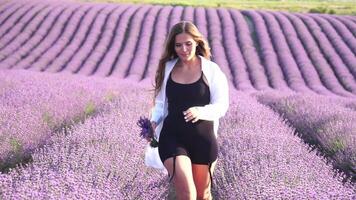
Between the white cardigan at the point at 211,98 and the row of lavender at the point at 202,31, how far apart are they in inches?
353

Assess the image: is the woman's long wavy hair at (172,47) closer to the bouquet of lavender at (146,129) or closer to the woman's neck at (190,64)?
the woman's neck at (190,64)

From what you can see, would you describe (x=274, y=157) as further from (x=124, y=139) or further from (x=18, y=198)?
(x=18, y=198)

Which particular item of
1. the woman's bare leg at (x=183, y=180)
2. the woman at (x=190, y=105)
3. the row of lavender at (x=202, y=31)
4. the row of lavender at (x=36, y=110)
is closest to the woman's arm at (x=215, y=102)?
the woman at (x=190, y=105)

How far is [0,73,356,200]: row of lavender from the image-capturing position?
2.35 meters

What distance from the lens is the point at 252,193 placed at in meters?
2.83

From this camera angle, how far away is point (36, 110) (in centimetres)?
513

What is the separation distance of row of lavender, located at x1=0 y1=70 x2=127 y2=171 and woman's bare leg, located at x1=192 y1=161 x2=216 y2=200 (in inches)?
67.6

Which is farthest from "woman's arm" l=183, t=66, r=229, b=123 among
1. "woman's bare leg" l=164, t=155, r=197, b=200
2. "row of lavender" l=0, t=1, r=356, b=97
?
"row of lavender" l=0, t=1, r=356, b=97

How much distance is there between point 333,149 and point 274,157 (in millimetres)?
1430

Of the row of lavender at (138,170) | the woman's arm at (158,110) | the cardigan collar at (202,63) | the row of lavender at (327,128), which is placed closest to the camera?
the row of lavender at (138,170)

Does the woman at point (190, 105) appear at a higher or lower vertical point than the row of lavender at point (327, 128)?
higher

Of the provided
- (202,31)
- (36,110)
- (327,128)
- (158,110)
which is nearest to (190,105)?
(158,110)

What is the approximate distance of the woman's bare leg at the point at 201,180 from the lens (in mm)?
3062

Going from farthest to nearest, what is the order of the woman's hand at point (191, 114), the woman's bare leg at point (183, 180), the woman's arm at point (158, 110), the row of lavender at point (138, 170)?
the woman's arm at point (158, 110) → the woman's hand at point (191, 114) → the woman's bare leg at point (183, 180) → the row of lavender at point (138, 170)
